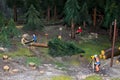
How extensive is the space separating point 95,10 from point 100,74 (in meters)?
20.0

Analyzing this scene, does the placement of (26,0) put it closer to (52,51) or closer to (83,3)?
(83,3)

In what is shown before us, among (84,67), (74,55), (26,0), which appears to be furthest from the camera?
(26,0)

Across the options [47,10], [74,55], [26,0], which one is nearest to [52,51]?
[74,55]

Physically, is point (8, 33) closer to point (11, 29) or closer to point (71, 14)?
point (11, 29)

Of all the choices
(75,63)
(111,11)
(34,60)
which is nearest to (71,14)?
(111,11)

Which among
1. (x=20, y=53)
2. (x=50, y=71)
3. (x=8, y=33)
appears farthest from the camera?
(x=8, y=33)

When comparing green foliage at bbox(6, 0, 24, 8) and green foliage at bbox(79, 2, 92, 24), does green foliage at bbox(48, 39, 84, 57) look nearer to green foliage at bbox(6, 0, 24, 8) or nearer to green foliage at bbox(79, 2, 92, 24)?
green foliage at bbox(79, 2, 92, 24)

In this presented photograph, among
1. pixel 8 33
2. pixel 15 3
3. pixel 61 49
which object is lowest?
pixel 61 49

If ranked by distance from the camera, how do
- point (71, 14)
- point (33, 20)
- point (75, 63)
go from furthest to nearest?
point (33, 20) → point (71, 14) → point (75, 63)

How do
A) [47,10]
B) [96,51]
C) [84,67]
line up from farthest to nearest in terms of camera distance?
[47,10]
[96,51]
[84,67]

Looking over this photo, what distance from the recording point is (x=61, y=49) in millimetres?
33062

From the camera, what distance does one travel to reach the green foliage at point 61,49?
32.8 metres

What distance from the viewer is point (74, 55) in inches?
1299

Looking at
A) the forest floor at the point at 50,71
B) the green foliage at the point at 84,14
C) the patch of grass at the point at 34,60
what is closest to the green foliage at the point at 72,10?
the green foliage at the point at 84,14
